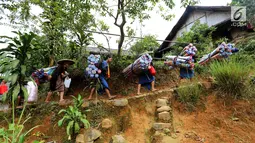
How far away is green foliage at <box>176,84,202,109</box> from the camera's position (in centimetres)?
384

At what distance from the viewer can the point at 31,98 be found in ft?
16.3

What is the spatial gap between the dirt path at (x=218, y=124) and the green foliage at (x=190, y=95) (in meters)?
0.22

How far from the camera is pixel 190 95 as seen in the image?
3877mm

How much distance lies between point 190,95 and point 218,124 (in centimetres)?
80

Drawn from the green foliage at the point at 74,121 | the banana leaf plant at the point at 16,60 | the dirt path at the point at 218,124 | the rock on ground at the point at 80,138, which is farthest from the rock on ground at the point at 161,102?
the banana leaf plant at the point at 16,60

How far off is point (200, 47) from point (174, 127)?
666cm

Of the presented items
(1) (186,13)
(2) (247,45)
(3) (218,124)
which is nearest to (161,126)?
(3) (218,124)

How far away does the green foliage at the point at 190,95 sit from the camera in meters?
3.84

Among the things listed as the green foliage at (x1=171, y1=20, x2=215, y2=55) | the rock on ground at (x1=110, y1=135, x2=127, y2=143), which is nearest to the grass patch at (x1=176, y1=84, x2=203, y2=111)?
the rock on ground at (x1=110, y1=135, x2=127, y2=143)

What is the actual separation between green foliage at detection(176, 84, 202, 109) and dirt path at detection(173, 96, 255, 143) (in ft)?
0.73

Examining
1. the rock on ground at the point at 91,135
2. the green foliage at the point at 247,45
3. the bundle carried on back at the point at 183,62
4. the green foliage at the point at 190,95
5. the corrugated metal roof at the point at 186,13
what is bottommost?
the rock on ground at the point at 91,135

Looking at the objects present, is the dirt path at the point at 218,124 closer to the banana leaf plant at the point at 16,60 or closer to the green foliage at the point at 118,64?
the green foliage at the point at 118,64

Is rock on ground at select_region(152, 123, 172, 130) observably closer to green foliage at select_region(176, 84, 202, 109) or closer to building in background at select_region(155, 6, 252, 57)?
green foliage at select_region(176, 84, 202, 109)

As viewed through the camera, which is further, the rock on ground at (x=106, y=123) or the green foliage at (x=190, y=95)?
the green foliage at (x=190, y=95)
